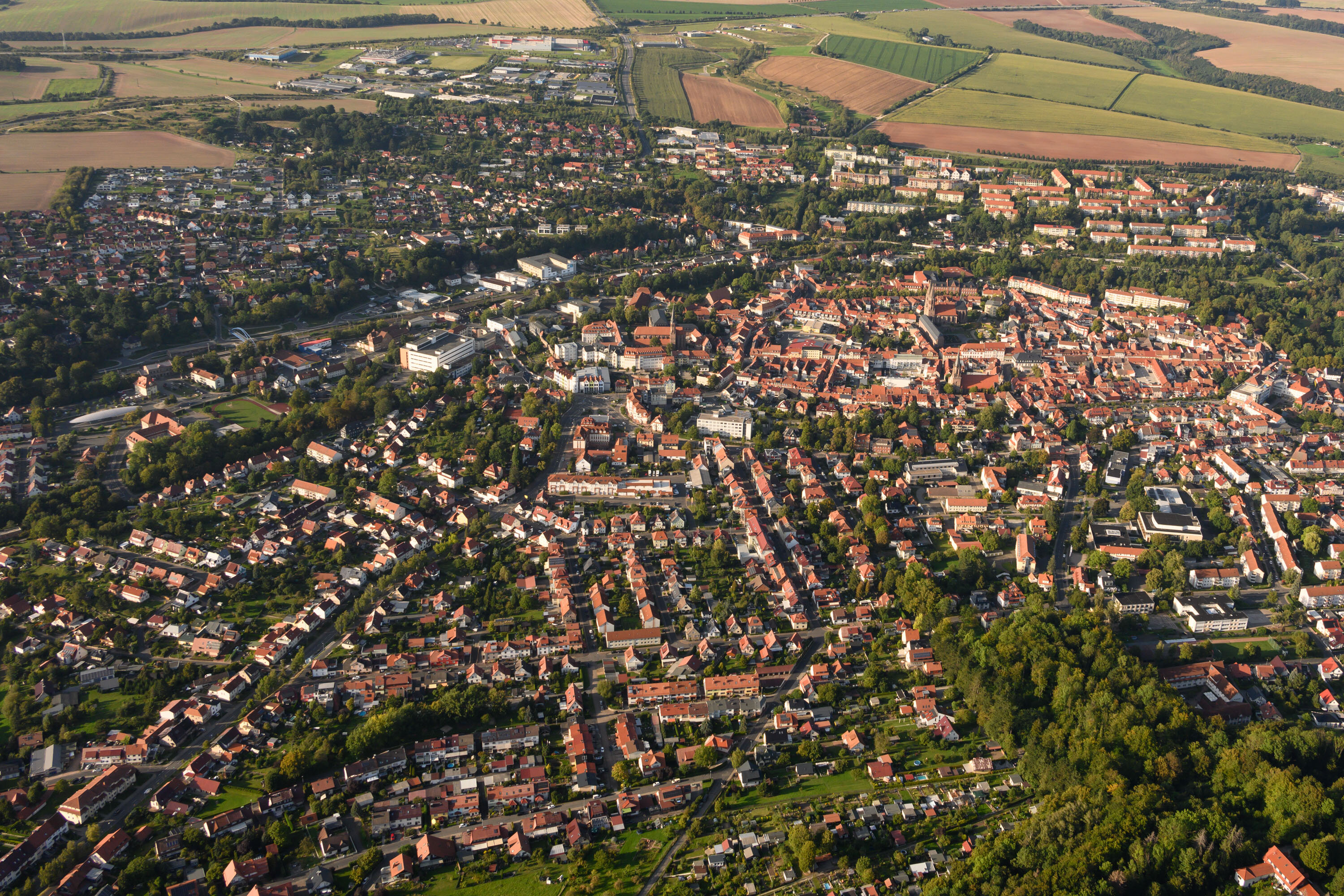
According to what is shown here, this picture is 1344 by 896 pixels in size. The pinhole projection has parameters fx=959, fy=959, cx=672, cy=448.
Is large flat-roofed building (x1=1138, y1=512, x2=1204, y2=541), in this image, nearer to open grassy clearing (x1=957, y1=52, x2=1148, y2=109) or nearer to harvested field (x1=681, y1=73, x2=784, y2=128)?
harvested field (x1=681, y1=73, x2=784, y2=128)

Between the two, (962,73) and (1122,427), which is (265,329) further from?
(962,73)

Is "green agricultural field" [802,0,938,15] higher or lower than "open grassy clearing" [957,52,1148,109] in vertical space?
higher

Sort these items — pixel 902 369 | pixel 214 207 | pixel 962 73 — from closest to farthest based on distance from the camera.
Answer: pixel 902 369 < pixel 214 207 < pixel 962 73

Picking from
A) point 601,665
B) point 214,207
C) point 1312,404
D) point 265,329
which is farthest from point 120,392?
point 1312,404

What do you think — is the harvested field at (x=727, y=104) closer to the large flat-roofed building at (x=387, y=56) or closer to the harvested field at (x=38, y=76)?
the large flat-roofed building at (x=387, y=56)

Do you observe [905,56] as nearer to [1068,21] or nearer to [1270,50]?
[1068,21]

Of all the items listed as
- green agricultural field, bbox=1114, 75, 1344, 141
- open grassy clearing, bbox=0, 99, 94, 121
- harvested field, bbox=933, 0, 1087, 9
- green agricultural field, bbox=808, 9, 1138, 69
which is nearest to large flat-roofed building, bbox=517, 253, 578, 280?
open grassy clearing, bbox=0, 99, 94, 121
